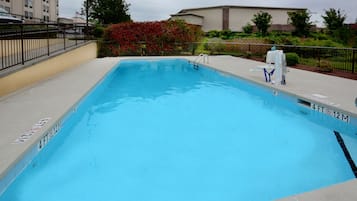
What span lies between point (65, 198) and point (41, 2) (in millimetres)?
47710

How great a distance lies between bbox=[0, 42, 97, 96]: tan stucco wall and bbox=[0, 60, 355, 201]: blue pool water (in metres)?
1.58

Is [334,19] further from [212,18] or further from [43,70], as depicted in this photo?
[43,70]

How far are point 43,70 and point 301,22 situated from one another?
946 inches

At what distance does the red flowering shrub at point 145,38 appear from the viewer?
20.2 metres

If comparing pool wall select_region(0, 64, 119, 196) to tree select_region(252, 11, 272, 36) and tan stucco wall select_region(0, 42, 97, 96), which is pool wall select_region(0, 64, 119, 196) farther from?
tree select_region(252, 11, 272, 36)

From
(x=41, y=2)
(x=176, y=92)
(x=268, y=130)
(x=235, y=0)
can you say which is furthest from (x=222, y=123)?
(x=41, y=2)

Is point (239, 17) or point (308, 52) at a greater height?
point (239, 17)

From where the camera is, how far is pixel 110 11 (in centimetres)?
3678

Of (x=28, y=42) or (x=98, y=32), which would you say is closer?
(x=28, y=42)

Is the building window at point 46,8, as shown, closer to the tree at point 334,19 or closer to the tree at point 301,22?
the tree at point 301,22

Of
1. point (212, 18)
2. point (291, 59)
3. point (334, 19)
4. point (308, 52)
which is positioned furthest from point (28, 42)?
point (212, 18)

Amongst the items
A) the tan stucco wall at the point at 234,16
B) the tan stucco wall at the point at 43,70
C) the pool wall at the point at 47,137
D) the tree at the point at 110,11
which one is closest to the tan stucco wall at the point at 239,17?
the tan stucco wall at the point at 234,16

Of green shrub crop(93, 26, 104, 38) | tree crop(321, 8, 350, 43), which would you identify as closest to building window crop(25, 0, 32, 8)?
green shrub crop(93, 26, 104, 38)

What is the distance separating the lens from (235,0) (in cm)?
4509
